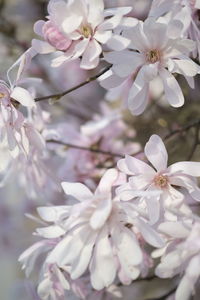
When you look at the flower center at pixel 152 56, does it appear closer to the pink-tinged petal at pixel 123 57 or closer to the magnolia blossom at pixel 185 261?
the pink-tinged petal at pixel 123 57

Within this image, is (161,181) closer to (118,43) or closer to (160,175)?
(160,175)

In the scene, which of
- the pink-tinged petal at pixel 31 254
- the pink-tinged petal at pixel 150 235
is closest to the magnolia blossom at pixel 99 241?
the pink-tinged petal at pixel 150 235

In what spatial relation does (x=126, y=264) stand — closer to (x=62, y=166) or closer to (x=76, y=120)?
(x=62, y=166)

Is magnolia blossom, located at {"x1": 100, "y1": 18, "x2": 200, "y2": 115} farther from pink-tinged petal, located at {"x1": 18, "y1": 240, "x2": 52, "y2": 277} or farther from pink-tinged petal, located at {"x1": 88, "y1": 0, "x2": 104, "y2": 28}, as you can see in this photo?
pink-tinged petal, located at {"x1": 18, "y1": 240, "x2": 52, "y2": 277}

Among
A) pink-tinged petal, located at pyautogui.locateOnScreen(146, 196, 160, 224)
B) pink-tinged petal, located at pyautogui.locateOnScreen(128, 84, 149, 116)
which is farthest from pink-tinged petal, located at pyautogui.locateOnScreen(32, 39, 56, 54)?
pink-tinged petal, located at pyautogui.locateOnScreen(146, 196, 160, 224)

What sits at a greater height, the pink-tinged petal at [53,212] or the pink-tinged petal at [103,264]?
the pink-tinged petal at [53,212]

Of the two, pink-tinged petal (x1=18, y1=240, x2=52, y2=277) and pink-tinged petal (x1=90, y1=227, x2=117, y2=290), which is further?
pink-tinged petal (x1=18, y1=240, x2=52, y2=277)

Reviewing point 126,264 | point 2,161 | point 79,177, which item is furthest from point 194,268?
point 79,177

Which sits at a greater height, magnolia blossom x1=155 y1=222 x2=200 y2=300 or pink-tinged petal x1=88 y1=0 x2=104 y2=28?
pink-tinged petal x1=88 y1=0 x2=104 y2=28
